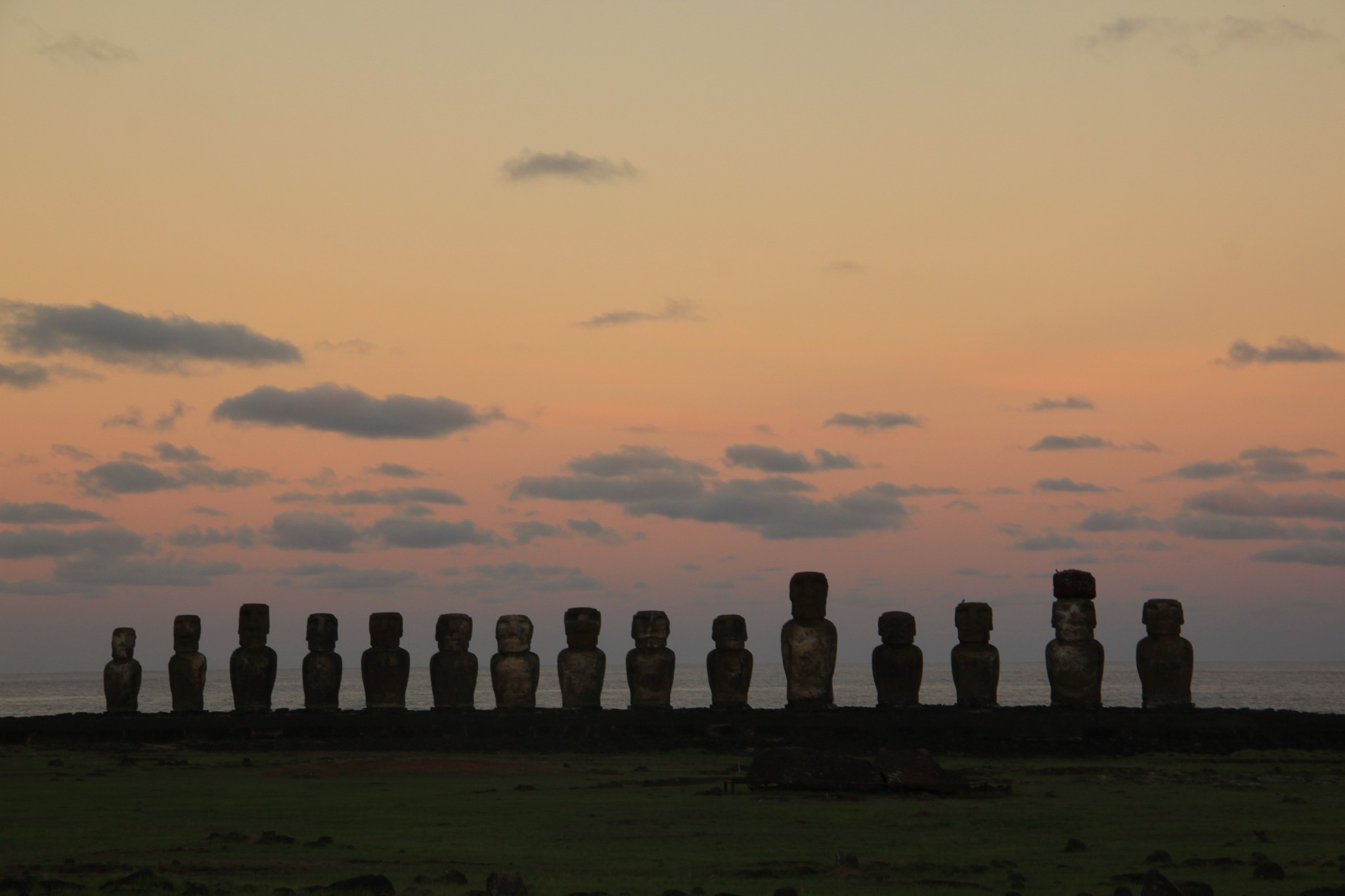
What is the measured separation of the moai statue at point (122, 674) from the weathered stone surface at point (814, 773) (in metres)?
17.5

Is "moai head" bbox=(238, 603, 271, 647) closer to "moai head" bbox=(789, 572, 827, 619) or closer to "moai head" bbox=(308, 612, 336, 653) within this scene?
"moai head" bbox=(308, 612, 336, 653)

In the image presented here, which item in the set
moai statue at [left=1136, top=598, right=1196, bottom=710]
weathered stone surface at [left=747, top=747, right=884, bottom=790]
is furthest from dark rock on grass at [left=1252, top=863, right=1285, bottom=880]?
moai statue at [left=1136, top=598, right=1196, bottom=710]

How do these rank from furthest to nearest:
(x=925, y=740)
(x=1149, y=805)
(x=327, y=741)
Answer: (x=327, y=741), (x=925, y=740), (x=1149, y=805)

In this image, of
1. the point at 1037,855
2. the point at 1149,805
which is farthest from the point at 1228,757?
the point at 1037,855

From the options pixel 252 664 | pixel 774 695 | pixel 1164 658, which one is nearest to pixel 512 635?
pixel 252 664

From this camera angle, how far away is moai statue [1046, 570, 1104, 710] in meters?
25.9

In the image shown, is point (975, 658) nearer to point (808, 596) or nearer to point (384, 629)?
point (808, 596)

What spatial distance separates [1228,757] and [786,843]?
11.2 meters

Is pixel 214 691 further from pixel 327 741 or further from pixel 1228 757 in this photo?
pixel 1228 757

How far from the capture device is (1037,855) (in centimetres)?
1209

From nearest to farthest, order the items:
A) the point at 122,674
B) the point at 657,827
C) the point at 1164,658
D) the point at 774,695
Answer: the point at 657,827 → the point at 1164,658 → the point at 122,674 → the point at 774,695

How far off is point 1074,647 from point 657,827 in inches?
542

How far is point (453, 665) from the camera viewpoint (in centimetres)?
2848

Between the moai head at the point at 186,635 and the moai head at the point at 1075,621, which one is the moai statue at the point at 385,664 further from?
the moai head at the point at 1075,621
